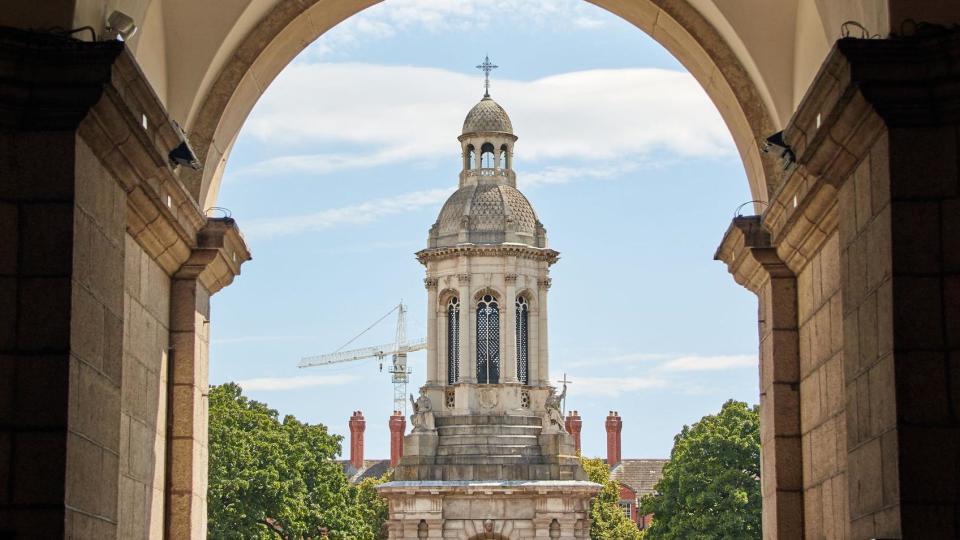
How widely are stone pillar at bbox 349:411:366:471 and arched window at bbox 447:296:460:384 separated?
75.6 m

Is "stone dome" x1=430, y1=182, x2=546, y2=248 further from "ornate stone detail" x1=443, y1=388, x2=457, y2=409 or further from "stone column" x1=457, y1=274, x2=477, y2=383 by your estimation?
"ornate stone detail" x1=443, y1=388, x2=457, y2=409

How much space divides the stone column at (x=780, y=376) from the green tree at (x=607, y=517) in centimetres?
7362

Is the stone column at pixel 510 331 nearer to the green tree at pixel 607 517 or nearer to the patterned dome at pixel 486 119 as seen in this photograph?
the patterned dome at pixel 486 119

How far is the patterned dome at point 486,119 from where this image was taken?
71875mm

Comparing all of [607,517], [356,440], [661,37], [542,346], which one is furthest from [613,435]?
[661,37]

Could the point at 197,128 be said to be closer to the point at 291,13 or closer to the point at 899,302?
the point at 291,13

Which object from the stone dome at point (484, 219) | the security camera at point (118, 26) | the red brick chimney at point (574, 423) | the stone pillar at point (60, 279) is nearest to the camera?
the stone pillar at point (60, 279)

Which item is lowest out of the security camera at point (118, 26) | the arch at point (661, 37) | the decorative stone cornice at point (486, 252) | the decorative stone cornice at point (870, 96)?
the decorative stone cornice at point (870, 96)

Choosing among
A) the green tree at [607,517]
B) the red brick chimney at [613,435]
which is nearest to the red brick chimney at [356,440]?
the red brick chimney at [613,435]

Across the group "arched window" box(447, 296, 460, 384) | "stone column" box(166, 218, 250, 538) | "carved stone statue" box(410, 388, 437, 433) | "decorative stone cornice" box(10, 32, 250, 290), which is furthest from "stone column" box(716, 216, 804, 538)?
"arched window" box(447, 296, 460, 384)

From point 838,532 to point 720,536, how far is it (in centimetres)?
4990

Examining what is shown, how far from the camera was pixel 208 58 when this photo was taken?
20.4 metres

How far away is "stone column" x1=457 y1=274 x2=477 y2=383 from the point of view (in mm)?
71250

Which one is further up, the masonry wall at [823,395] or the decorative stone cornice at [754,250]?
the decorative stone cornice at [754,250]
